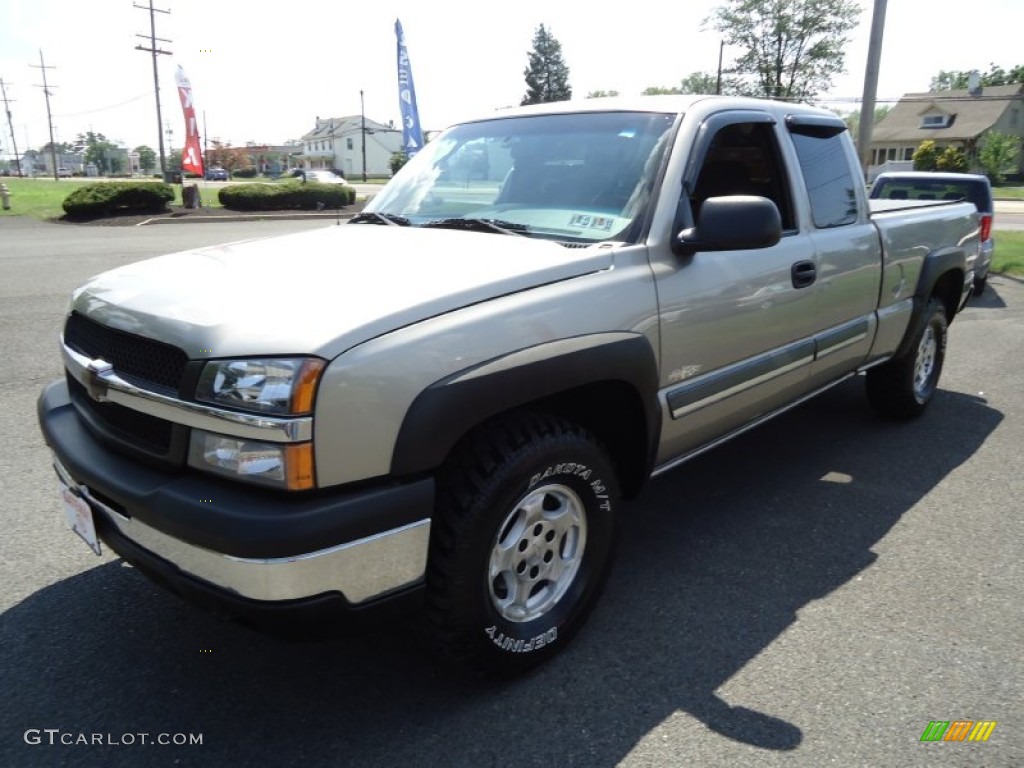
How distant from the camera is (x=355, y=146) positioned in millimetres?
108312

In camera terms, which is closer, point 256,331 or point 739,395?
point 256,331

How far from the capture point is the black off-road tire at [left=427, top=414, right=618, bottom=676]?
7.46 feet

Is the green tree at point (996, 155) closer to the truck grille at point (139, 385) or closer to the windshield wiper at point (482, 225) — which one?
the windshield wiper at point (482, 225)

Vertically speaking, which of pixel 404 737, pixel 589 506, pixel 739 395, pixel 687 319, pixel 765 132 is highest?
pixel 765 132

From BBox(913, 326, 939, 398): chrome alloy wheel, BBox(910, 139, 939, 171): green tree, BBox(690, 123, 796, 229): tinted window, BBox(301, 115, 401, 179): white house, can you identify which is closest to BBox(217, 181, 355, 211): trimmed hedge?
BBox(913, 326, 939, 398): chrome alloy wheel

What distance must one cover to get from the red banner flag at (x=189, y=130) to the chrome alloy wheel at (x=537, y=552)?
94.9 ft

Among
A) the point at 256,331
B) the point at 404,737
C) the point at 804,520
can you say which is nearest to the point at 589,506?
the point at 404,737

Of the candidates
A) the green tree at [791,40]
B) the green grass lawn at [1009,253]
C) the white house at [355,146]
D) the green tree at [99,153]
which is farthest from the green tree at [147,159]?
the green grass lawn at [1009,253]

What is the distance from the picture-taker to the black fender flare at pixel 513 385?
2.12m

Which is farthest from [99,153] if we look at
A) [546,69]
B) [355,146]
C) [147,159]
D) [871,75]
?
[871,75]

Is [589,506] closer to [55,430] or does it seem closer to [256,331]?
[256,331]

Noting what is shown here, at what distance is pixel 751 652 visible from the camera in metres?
2.78

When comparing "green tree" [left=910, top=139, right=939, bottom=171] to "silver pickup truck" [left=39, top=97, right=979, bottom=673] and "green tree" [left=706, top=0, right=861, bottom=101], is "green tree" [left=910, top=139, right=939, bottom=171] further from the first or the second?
"silver pickup truck" [left=39, top=97, right=979, bottom=673]

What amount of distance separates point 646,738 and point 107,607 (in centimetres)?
207
